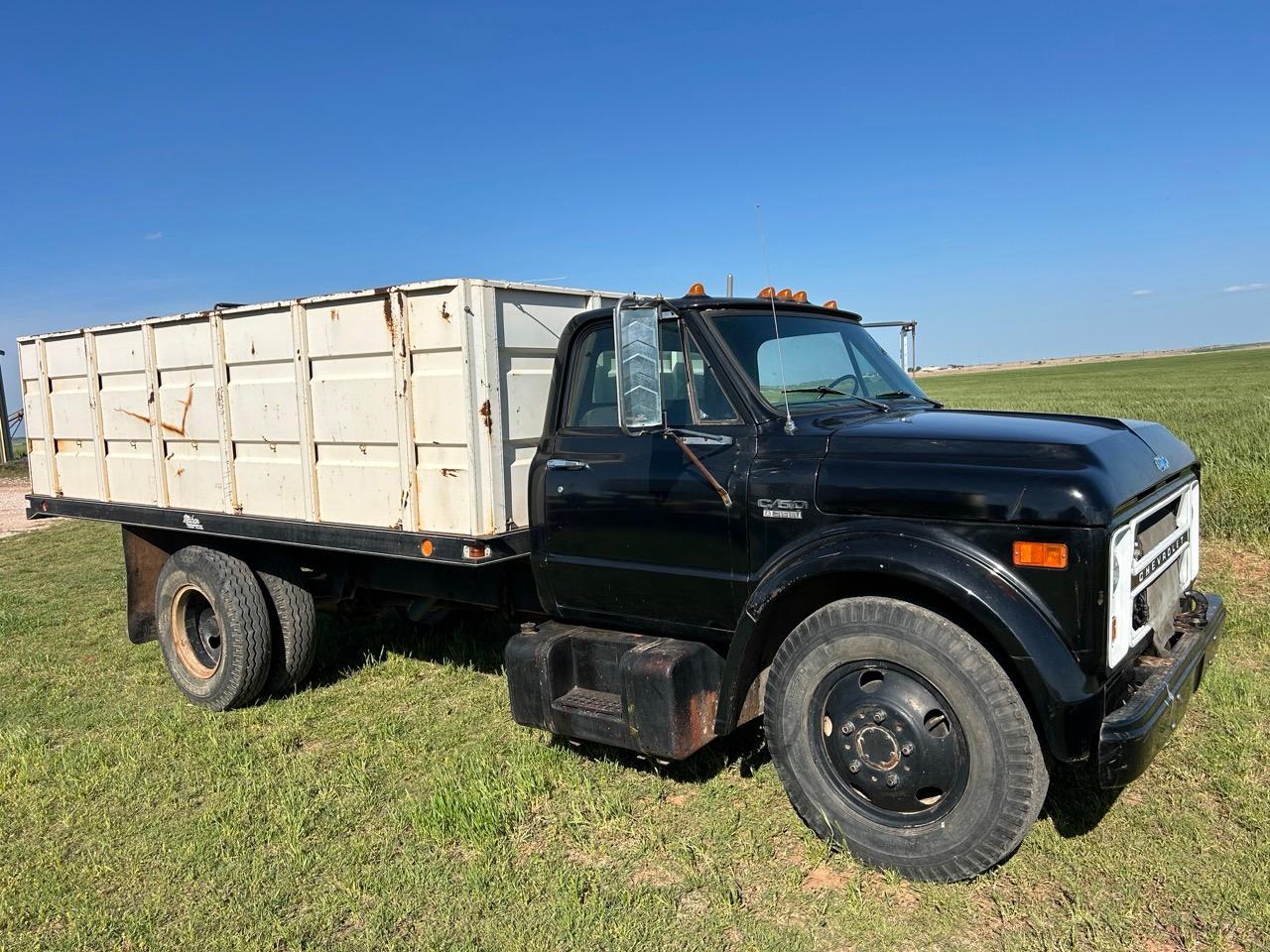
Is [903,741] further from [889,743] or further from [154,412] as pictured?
[154,412]

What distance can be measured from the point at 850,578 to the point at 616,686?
4.10ft

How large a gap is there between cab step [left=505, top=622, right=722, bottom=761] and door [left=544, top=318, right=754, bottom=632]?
0.14 meters

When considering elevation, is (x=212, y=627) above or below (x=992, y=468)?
below

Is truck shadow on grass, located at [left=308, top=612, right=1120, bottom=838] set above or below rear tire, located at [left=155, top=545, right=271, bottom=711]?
below

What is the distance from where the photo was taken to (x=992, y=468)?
332cm

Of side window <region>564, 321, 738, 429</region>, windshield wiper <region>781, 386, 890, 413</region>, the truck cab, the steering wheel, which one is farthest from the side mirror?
the steering wheel

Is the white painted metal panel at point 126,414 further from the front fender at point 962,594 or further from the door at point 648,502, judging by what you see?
the front fender at point 962,594

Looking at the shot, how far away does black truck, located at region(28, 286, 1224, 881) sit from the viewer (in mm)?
3203

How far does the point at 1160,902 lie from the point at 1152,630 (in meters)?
0.98

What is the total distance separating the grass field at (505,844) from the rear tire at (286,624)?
240 mm

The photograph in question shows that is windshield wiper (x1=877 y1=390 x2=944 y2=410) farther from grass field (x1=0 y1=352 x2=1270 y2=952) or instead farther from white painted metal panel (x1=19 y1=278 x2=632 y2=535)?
grass field (x1=0 y1=352 x2=1270 y2=952)

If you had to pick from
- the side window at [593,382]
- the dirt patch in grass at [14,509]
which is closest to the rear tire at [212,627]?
the side window at [593,382]

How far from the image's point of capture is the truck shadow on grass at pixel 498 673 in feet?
13.1

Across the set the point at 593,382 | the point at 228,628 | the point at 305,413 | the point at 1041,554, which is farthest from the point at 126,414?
the point at 1041,554
